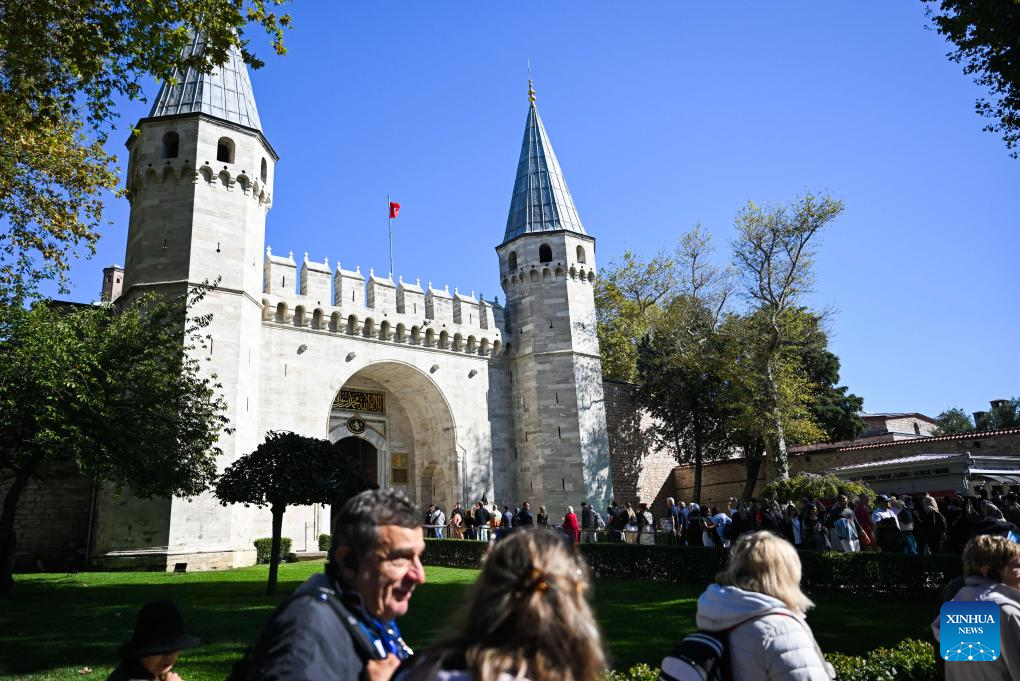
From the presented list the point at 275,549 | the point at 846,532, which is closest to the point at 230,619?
the point at 275,549

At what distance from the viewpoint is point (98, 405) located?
1146cm

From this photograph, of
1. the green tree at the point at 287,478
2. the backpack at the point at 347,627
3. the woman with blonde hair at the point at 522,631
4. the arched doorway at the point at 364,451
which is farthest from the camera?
the arched doorway at the point at 364,451

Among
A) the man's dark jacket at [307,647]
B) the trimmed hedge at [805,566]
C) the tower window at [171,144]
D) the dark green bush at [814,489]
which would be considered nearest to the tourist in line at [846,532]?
the trimmed hedge at [805,566]

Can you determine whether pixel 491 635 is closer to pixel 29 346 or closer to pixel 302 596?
pixel 302 596

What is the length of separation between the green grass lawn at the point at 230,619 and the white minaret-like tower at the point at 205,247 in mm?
2668

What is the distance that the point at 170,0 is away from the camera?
878cm

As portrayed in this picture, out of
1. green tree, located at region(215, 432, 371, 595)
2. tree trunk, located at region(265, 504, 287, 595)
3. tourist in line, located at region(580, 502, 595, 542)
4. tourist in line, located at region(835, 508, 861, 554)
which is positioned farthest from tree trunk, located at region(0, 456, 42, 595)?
tourist in line, located at region(835, 508, 861, 554)

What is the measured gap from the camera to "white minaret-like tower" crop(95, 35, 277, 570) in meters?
15.7

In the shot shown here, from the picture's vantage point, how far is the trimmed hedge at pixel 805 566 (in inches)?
391

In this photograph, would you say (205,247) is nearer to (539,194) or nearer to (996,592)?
(539,194)

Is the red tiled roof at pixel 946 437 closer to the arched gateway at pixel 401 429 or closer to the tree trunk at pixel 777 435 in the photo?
the tree trunk at pixel 777 435

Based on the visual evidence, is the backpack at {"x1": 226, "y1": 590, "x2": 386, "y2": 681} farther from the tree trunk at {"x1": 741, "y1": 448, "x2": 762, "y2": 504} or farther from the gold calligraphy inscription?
the tree trunk at {"x1": 741, "y1": 448, "x2": 762, "y2": 504}

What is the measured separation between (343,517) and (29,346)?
11.4 m

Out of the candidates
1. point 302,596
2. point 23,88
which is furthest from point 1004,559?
point 23,88
